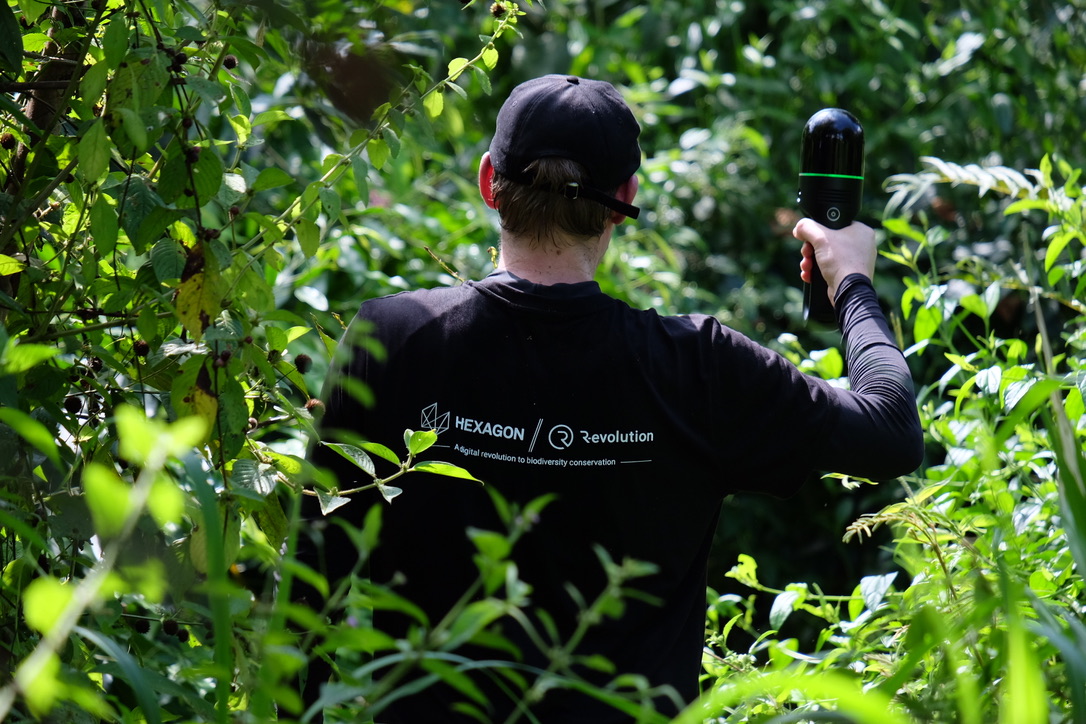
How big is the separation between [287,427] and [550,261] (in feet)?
1.43

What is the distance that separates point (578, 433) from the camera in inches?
62.7

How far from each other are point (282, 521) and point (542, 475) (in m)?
0.35

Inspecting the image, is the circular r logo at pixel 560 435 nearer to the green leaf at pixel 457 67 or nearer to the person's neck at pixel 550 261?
the person's neck at pixel 550 261

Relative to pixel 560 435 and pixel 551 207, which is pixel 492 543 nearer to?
pixel 560 435

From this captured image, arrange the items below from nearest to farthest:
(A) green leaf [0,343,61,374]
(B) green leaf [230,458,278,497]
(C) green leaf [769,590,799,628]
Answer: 1. (A) green leaf [0,343,61,374]
2. (B) green leaf [230,458,278,497]
3. (C) green leaf [769,590,799,628]

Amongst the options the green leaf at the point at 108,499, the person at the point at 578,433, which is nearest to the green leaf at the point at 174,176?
the person at the point at 578,433

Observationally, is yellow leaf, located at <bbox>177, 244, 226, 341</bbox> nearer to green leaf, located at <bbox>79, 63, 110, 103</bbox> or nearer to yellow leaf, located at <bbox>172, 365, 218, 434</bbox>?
yellow leaf, located at <bbox>172, 365, 218, 434</bbox>

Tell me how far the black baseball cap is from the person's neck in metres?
0.08

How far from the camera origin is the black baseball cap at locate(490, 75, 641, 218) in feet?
5.63

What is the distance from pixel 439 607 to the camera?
1604 millimetres

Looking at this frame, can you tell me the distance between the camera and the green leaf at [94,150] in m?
1.36

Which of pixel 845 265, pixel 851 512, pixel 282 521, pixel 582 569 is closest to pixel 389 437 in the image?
pixel 282 521

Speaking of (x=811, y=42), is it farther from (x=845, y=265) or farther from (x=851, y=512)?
(x=845, y=265)

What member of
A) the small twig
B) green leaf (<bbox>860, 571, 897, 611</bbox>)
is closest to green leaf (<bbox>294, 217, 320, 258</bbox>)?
the small twig
